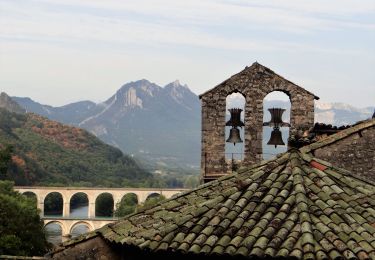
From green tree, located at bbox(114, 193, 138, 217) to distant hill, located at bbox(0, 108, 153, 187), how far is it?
17663mm

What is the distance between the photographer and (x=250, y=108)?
499 inches

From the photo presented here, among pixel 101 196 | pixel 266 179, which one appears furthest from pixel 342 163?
pixel 101 196

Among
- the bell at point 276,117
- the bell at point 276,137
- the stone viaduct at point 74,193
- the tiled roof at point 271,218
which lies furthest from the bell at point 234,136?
the stone viaduct at point 74,193

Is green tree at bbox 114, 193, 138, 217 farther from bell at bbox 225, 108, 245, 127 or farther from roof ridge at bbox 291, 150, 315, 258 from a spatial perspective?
roof ridge at bbox 291, 150, 315, 258

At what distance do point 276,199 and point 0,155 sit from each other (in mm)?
66156

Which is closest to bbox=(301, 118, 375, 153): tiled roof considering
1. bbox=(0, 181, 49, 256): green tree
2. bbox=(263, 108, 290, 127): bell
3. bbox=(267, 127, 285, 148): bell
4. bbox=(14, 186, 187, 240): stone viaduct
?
bbox=(263, 108, 290, 127): bell

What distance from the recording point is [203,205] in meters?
7.86

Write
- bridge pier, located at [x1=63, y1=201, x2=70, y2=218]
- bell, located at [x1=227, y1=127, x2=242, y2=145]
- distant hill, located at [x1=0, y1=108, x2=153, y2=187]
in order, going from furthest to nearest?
distant hill, located at [x1=0, y1=108, x2=153, y2=187] → bridge pier, located at [x1=63, y1=201, x2=70, y2=218] → bell, located at [x1=227, y1=127, x2=242, y2=145]

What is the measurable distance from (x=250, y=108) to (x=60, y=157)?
479 ft

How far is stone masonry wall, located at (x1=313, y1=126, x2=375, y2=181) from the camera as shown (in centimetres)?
1056

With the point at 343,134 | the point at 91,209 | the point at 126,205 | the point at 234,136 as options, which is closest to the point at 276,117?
the point at 234,136

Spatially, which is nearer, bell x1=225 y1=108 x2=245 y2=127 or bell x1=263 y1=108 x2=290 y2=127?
bell x1=263 y1=108 x2=290 y2=127

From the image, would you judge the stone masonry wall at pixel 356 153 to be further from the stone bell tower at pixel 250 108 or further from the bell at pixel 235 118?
the bell at pixel 235 118

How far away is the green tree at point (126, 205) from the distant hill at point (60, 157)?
17.7m
